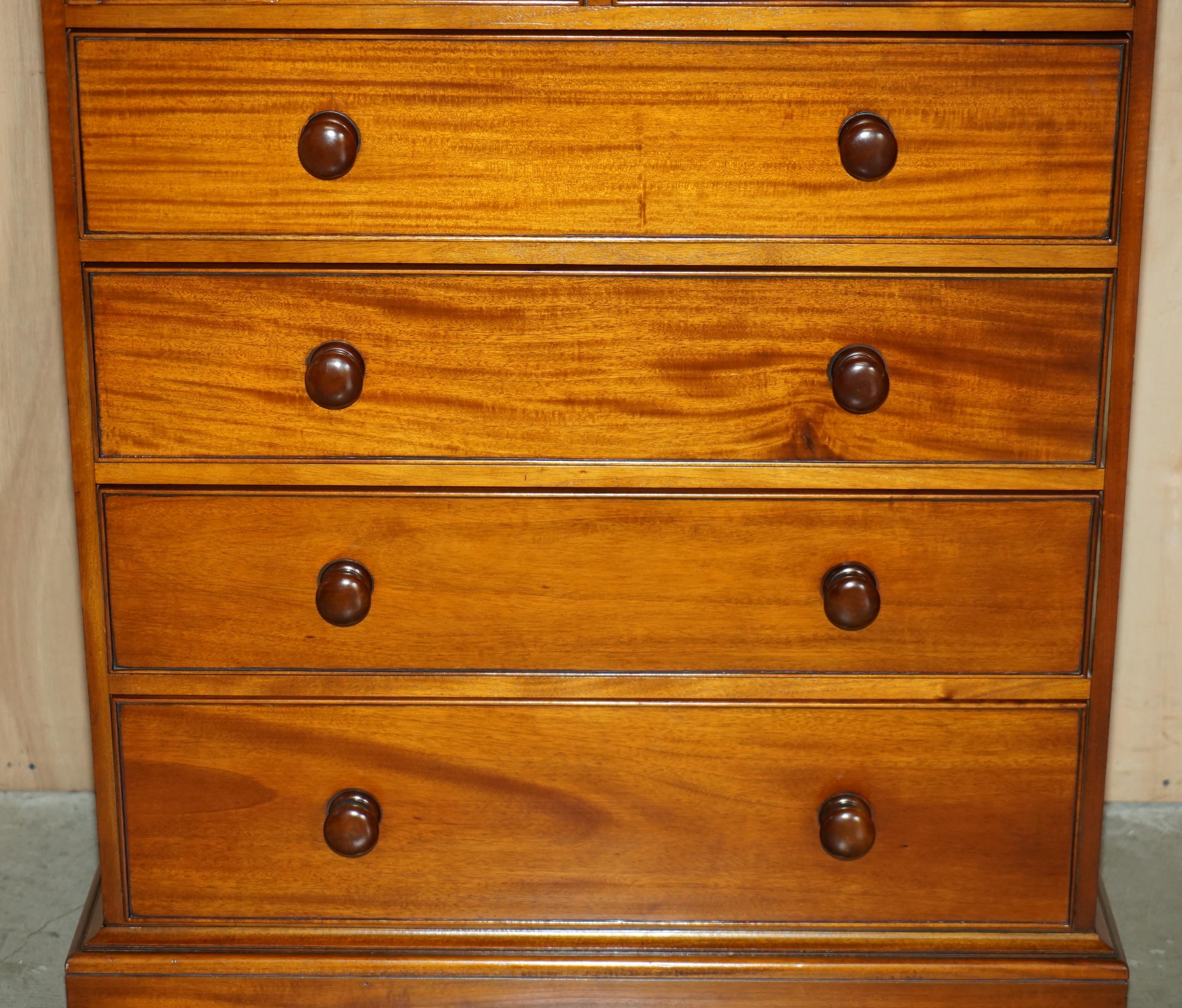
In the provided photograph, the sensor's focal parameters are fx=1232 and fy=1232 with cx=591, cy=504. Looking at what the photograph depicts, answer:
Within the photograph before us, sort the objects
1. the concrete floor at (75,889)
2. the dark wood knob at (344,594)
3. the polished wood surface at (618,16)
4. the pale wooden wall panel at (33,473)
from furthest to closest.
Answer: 1. the pale wooden wall panel at (33,473)
2. the concrete floor at (75,889)
3. the dark wood knob at (344,594)
4. the polished wood surface at (618,16)

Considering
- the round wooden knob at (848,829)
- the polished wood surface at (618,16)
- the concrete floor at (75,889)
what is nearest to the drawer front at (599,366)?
the polished wood surface at (618,16)

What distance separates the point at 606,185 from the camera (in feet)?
3.57

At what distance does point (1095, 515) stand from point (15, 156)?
133 centimetres

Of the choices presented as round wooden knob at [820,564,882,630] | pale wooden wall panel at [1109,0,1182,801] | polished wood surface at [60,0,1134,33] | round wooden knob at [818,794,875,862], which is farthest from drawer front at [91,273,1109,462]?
pale wooden wall panel at [1109,0,1182,801]

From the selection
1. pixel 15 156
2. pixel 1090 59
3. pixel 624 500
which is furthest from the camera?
pixel 15 156

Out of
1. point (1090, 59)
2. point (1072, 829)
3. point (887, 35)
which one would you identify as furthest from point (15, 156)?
point (1072, 829)

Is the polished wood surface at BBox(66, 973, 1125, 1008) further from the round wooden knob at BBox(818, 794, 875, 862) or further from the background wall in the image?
the background wall

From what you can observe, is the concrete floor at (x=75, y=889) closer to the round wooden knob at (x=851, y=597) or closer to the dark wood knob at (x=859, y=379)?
the round wooden knob at (x=851, y=597)

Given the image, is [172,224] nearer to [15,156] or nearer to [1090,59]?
[15,156]

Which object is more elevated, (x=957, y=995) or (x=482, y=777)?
(x=482, y=777)

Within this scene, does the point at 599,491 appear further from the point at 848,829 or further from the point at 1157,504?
the point at 1157,504

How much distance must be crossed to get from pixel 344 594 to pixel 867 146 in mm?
617

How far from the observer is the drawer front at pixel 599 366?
1.11 metres

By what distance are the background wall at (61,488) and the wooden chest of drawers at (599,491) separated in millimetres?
494
